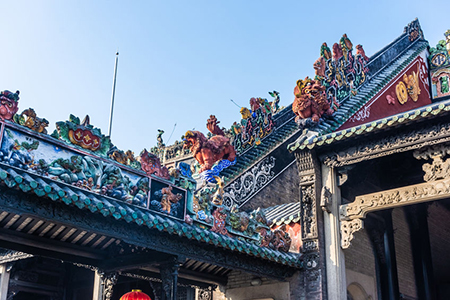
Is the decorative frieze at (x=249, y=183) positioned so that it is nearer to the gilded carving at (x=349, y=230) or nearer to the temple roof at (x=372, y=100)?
the temple roof at (x=372, y=100)

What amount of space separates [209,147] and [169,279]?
490cm

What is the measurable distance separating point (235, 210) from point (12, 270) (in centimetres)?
511

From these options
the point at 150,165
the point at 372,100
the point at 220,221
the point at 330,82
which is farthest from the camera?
the point at 372,100

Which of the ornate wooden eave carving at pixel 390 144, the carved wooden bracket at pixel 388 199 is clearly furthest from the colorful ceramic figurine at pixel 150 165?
the carved wooden bracket at pixel 388 199

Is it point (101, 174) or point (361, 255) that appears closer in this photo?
point (101, 174)

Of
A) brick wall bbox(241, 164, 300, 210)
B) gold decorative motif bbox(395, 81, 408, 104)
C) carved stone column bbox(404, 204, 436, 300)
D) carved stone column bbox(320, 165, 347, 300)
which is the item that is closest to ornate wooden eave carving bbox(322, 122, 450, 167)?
carved stone column bbox(320, 165, 347, 300)

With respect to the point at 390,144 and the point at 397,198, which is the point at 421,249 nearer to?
the point at 397,198

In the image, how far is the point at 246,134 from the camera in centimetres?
1433

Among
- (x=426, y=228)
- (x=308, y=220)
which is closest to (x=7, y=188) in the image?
(x=308, y=220)

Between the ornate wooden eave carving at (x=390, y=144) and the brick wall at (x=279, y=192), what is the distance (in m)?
3.06

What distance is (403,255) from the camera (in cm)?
1262

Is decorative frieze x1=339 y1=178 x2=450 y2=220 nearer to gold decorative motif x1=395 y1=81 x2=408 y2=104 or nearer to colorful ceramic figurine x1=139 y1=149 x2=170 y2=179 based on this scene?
colorful ceramic figurine x1=139 y1=149 x2=170 y2=179

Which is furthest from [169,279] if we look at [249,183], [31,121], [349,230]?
[249,183]

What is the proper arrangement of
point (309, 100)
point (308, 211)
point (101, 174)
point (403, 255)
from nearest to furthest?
1. point (101, 174)
2. point (308, 211)
3. point (309, 100)
4. point (403, 255)
